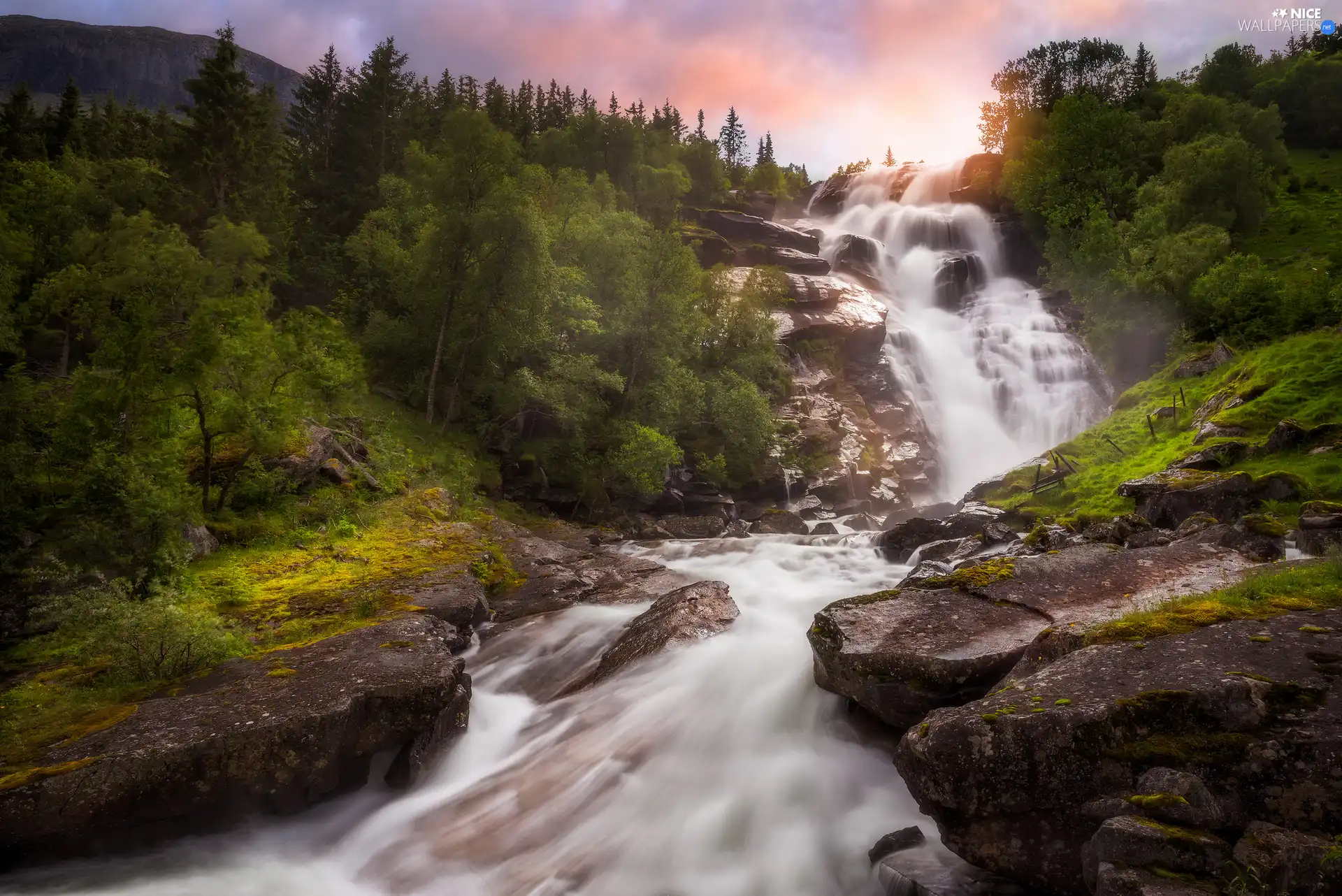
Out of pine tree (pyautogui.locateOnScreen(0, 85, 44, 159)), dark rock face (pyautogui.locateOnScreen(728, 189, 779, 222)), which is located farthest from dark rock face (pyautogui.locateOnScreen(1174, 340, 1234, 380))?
pine tree (pyautogui.locateOnScreen(0, 85, 44, 159))

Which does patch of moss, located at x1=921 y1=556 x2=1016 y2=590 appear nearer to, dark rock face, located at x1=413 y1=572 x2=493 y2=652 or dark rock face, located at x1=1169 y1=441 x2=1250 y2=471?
dark rock face, located at x1=413 y1=572 x2=493 y2=652

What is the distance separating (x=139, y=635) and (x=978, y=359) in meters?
46.0

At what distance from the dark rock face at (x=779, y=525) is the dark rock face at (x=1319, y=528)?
55.7 ft

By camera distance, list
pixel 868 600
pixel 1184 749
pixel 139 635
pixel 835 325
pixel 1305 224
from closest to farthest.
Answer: pixel 1184 749, pixel 139 635, pixel 868 600, pixel 835 325, pixel 1305 224

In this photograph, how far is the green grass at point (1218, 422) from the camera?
49.4 ft

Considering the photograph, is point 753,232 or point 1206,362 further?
point 753,232

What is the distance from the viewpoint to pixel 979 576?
10094 mm

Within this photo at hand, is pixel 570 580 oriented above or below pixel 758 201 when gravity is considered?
below

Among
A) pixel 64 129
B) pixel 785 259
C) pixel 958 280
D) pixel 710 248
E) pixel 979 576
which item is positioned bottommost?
pixel 979 576

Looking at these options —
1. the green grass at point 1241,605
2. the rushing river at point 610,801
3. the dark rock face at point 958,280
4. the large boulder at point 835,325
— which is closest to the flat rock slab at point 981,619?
the green grass at point 1241,605

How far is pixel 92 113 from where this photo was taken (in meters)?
44.2

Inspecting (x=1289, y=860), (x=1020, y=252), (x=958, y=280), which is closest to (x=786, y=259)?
(x=958, y=280)

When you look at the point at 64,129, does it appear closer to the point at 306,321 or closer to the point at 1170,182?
the point at 306,321

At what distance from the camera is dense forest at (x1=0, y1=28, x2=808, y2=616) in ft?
41.6
